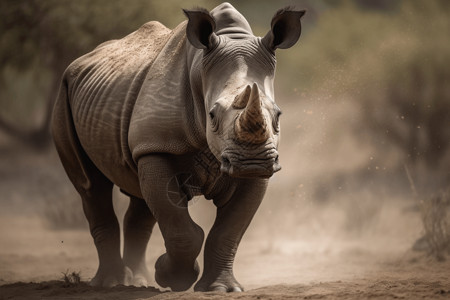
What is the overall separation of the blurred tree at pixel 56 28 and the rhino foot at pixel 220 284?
9668 mm

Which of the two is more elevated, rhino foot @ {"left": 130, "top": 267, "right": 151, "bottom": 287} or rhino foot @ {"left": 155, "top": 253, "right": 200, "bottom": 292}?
rhino foot @ {"left": 130, "top": 267, "right": 151, "bottom": 287}

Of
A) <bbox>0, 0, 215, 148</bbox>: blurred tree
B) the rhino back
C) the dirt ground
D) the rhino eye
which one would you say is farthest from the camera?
<bbox>0, 0, 215, 148</bbox>: blurred tree

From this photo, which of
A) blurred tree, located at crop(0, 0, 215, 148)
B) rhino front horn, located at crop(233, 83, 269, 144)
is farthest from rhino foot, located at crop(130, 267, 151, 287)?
blurred tree, located at crop(0, 0, 215, 148)

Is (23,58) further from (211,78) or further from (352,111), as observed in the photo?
(211,78)

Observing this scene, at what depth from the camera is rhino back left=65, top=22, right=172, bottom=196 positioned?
24.2ft

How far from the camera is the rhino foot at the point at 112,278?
318 inches

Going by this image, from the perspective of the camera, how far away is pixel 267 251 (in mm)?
12219

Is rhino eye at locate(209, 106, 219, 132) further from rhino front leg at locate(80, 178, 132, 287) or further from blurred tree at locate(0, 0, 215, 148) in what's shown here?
blurred tree at locate(0, 0, 215, 148)

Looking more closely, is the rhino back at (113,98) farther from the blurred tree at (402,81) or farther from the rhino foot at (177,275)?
the blurred tree at (402,81)

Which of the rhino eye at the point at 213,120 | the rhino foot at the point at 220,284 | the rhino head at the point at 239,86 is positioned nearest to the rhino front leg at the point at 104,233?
the rhino foot at the point at 220,284

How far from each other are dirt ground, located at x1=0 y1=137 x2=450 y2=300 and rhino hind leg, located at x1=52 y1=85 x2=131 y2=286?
20.2 inches

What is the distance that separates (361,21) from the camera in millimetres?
17812

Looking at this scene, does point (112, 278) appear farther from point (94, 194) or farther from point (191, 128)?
point (191, 128)

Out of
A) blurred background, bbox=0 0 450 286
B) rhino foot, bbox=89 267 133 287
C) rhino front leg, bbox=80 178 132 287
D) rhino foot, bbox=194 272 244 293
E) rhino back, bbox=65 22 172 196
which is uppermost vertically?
blurred background, bbox=0 0 450 286
